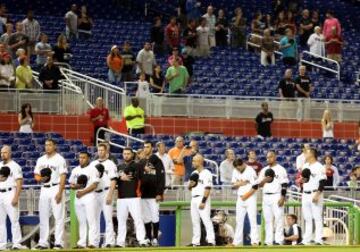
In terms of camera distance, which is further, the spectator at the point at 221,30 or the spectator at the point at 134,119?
the spectator at the point at 221,30

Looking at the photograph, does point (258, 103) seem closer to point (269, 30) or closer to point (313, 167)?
point (269, 30)

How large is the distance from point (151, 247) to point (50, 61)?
30.4 ft

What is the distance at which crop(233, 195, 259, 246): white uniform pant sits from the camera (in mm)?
24453

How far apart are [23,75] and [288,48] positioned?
8.10 metres

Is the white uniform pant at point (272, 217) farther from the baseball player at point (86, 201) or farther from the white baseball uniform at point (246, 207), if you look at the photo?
the baseball player at point (86, 201)

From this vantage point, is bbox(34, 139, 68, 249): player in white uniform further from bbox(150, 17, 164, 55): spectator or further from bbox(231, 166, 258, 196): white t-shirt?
bbox(150, 17, 164, 55): spectator

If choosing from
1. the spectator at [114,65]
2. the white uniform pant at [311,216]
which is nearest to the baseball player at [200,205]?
the white uniform pant at [311,216]

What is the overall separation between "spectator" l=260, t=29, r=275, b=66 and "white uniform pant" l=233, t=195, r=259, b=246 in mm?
11731

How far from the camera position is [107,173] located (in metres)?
23.8

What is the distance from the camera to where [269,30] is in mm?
36594

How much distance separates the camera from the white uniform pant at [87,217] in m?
23.6

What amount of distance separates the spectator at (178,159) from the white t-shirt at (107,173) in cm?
372

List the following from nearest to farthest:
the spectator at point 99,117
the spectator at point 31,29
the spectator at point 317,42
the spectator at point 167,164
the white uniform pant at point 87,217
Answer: the white uniform pant at point 87,217 → the spectator at point 167,164 → the spectator at point 99,117 → the spectator at point 31,29 → the spectator at point 317,42

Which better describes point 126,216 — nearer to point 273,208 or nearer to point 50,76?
point 273,208
